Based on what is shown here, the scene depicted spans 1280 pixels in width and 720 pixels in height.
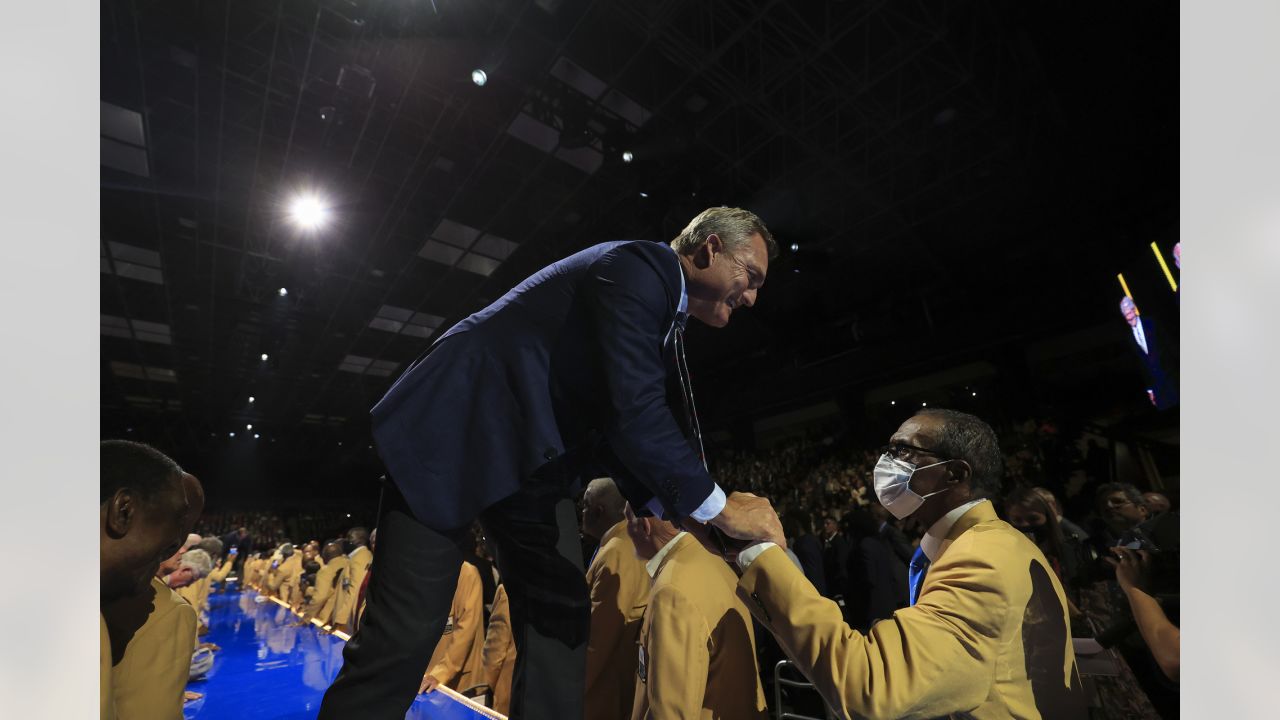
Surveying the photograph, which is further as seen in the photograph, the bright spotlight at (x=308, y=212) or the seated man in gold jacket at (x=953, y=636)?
the bright spotlight at (x=308, y=212)

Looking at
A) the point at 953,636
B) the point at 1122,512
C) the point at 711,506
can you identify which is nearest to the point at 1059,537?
the point at 1122,512

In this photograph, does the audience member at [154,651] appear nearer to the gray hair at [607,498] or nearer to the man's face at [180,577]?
the man's face at [180,577]

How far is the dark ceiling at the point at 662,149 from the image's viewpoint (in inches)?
268

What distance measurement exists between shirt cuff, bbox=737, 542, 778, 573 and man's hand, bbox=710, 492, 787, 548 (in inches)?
0.6

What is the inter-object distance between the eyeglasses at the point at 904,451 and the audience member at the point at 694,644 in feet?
2.63

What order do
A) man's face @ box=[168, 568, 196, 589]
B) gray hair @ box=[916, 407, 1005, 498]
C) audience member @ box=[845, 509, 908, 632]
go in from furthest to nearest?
1. audience member @ box=[845, 509, 908, 632]
2. man's face @ box=[168, 568, 196, 589]
3. gray hair @ box=[916, 407, 1005, 498]

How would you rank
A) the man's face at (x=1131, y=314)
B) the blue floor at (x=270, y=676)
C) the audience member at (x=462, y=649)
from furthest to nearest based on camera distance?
the man's face at (x=1131, y=314)
the audience member at (x=462, y=649)
the blue floor at (x=270, y=676)

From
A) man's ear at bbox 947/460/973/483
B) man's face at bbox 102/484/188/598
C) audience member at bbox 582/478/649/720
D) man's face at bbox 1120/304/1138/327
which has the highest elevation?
man's face at bbox 1120/304/1138/327

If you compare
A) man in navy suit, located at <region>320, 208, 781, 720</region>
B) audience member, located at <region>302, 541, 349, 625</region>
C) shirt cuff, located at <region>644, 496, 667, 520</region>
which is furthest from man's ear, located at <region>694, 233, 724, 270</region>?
audience member, located at <region>302, 541, 349, 625</region>

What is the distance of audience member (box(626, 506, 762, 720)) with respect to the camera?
208 cm

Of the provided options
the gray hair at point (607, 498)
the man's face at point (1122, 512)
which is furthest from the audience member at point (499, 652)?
the man's face at point (1122, 512)

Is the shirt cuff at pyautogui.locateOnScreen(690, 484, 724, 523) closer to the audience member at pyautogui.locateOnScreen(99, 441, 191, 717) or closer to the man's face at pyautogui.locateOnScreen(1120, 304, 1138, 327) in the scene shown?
the audience member at pyautogui.locateOnScreen(99, 441, 191, 717)

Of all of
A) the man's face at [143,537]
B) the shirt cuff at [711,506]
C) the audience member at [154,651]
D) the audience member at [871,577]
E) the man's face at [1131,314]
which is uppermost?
the man's face at [1131,314]

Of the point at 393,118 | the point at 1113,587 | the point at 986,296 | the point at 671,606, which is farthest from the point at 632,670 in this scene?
the point at 986,296
